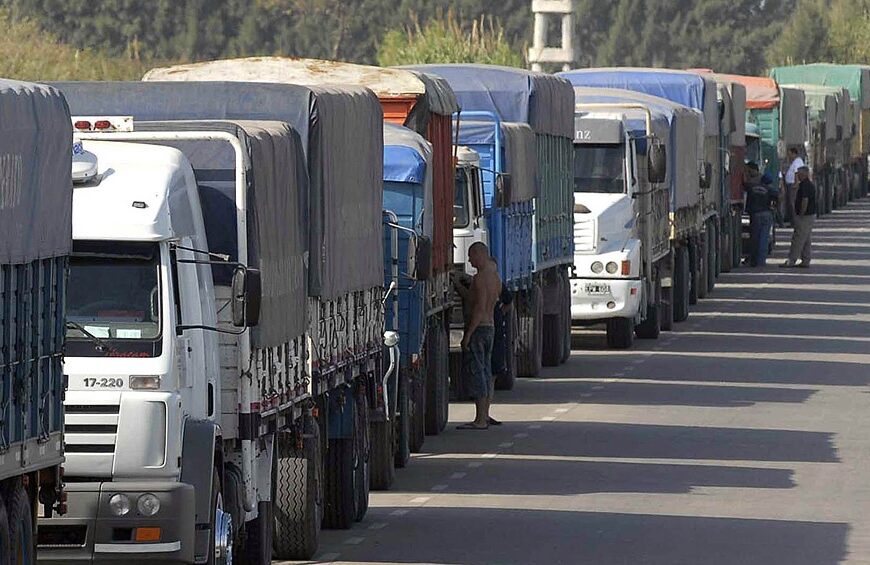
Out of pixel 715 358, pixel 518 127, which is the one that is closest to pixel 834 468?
pixel 518 127

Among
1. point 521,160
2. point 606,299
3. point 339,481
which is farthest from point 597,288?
point 339,481

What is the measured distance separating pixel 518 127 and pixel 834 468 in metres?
7.47

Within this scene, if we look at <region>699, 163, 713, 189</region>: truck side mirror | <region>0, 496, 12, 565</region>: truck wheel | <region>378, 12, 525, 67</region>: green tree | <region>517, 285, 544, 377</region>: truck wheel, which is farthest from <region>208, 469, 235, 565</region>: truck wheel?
<region>378, 12, 525, 67</region>: green tree

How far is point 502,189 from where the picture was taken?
950 inches

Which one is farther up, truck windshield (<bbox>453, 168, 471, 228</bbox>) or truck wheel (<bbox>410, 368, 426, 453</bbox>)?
truck windshield (<bbox>453, 168, 471, 228</bbox>)

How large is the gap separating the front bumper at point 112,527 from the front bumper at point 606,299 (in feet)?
60.4

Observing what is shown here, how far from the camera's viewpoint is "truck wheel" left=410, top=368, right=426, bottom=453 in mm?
20078

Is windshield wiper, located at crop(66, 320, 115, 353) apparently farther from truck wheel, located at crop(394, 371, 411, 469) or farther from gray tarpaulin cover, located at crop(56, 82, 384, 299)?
truck wheel, located at crop(394, 371, 411, 469)

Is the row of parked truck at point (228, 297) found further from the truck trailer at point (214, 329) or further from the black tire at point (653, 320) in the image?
the black tire at point (653, 320)

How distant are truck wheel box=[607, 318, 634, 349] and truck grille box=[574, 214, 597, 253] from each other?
119 cm

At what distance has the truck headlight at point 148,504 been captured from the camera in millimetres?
11031

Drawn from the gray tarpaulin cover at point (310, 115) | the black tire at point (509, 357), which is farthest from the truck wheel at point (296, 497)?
the black tire at point (509, 357)

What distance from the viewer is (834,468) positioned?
19219mm

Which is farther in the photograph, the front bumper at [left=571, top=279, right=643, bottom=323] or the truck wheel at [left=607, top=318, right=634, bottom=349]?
the truck wheel at [left=607, top=318, right=634, bottom=349]
